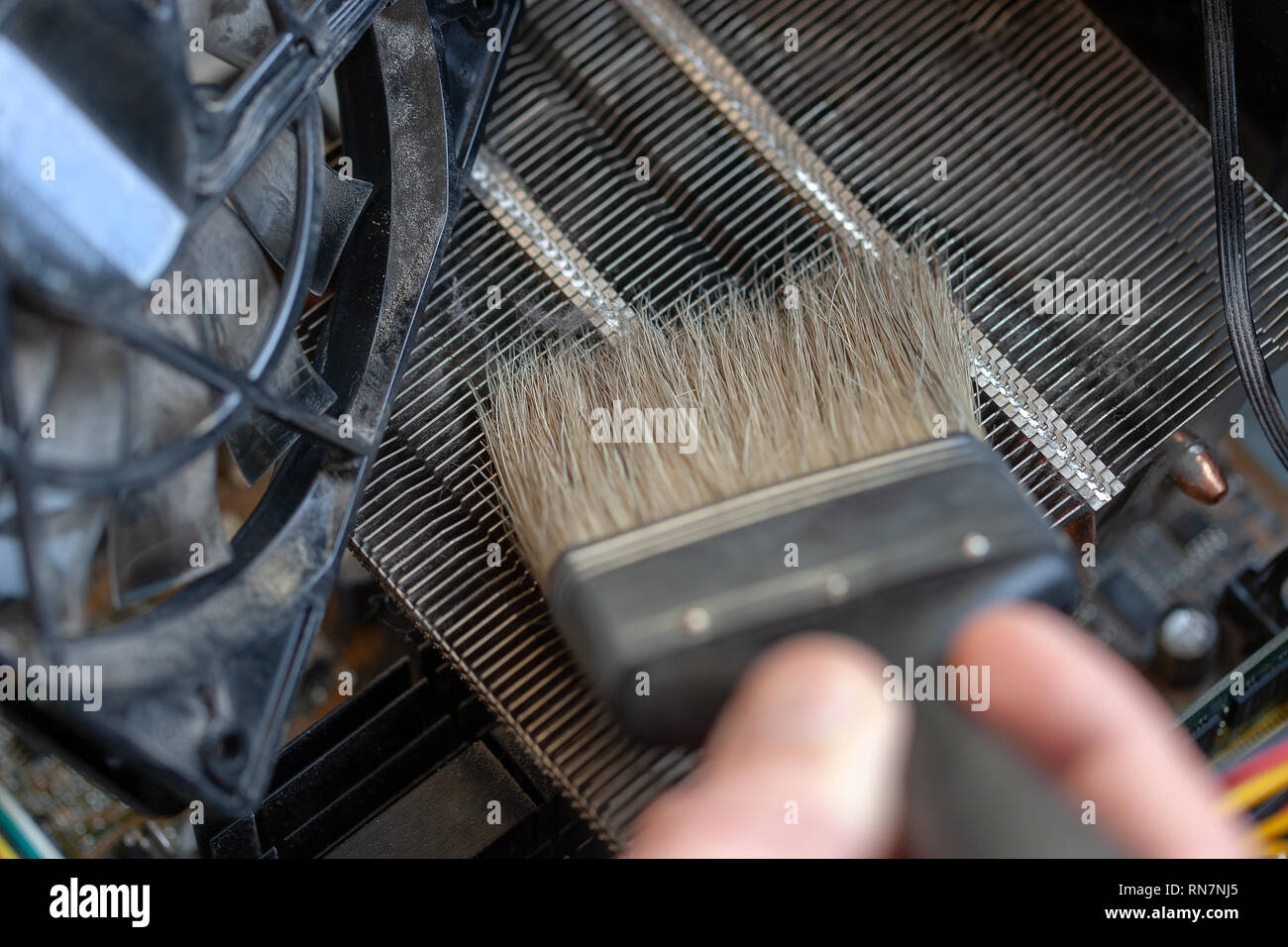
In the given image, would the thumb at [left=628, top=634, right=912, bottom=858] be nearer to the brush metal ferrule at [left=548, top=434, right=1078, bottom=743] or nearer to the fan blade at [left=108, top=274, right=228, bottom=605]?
the brush metal ferrule at [left=548, top=434, right=1078, bottom=743]

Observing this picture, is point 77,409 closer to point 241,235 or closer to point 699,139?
point 241,235

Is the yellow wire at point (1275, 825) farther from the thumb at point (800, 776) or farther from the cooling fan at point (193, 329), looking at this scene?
the cooling fan at point (193, 329)

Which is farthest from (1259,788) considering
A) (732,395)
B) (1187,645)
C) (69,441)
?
(69,441)

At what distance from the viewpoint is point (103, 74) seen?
0.68 metres

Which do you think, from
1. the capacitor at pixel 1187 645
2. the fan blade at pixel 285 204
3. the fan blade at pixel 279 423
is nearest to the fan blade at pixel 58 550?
the fan blade at pixel 279 423

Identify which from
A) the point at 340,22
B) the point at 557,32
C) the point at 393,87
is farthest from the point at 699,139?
→ the point at 340,22

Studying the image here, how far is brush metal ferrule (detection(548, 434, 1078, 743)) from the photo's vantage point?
2.46ft

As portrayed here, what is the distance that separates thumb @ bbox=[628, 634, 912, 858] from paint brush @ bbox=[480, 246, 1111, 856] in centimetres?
4

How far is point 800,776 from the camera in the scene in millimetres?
631

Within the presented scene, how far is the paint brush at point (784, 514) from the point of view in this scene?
730 millimetres

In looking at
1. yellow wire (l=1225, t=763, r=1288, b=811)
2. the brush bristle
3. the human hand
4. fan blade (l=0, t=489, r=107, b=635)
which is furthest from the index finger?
fan blade (l=0, t=489, r=107, b=635)

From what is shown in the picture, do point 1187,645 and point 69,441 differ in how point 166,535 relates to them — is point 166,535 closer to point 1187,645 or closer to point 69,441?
point 69,441

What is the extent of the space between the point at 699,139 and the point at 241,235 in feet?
1.53

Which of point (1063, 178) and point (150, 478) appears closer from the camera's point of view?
point (150, 478)
